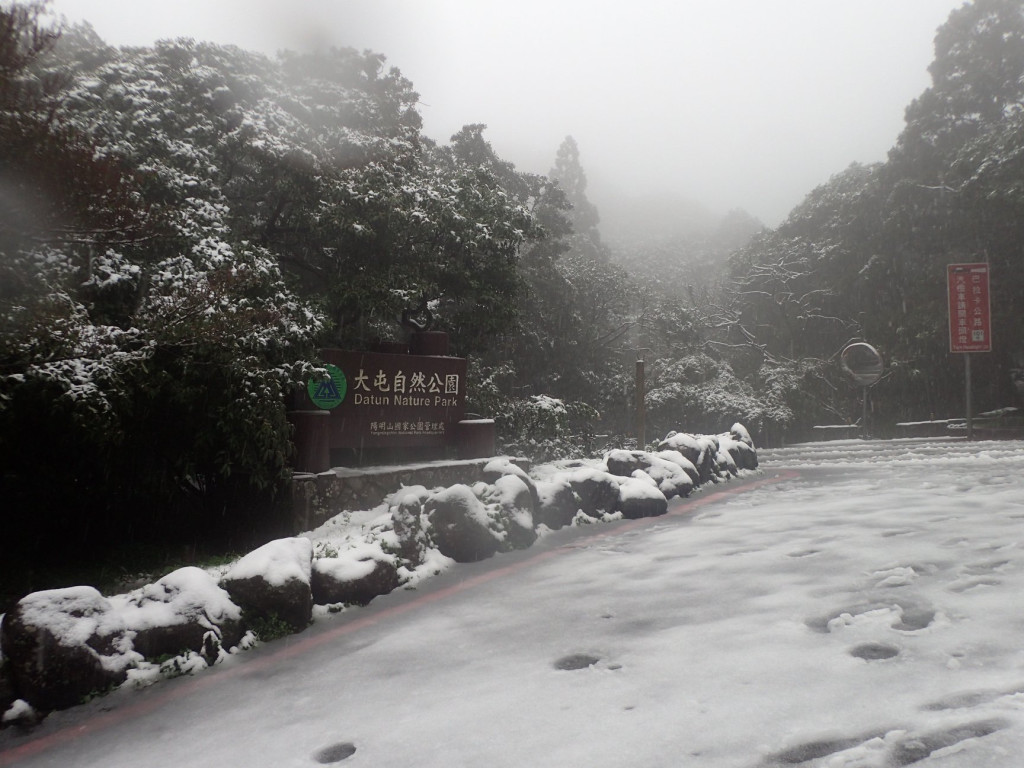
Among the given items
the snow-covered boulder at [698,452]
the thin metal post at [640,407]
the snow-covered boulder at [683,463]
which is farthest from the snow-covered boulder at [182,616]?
the thin metal post at [640,407]

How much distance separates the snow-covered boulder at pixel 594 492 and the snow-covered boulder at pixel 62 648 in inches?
202

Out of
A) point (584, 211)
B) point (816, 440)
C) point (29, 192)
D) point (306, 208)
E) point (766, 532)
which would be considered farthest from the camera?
point (584, 211)

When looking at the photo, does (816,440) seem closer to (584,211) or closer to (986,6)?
(986,6)

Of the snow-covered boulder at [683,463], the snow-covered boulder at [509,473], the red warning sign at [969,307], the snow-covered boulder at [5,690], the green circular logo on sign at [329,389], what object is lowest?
the snow-covered boulder at [5,690]

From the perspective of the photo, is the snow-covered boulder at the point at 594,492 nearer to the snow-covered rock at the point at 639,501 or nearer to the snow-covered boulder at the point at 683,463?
the snow-covered rock at the point at 639,501

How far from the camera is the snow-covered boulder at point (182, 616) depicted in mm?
4262

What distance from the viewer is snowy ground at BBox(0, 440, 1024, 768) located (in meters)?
2.85

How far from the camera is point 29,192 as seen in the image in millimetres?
4828

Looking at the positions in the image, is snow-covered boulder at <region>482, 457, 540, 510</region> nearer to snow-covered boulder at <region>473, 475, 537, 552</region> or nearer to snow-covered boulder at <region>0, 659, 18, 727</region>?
snow-covered boulder at <region>473, 475, 537, 552</region>

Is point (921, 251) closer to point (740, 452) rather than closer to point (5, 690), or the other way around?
point (740, 452)

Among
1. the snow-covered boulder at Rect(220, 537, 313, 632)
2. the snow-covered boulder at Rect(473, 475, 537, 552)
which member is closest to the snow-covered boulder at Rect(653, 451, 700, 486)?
the snow-covered boulder at Rect(473, 475, 537, 552)

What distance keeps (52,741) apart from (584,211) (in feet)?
132

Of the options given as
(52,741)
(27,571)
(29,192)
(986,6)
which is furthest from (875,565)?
(986,6)

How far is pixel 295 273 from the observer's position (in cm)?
1099
